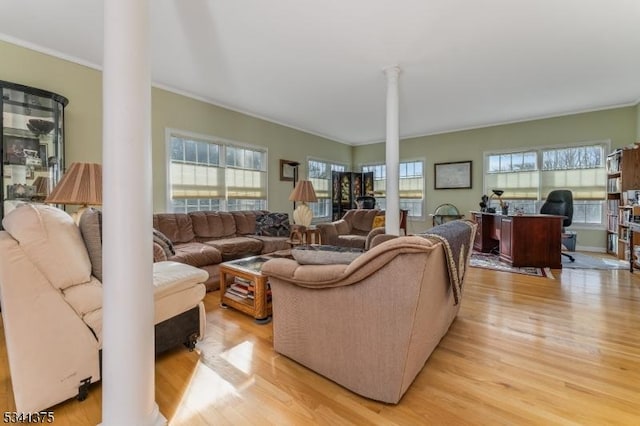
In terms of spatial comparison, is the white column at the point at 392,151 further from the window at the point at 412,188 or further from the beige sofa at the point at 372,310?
the window at the point at 412,188

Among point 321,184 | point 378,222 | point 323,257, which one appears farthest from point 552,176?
point 323,257

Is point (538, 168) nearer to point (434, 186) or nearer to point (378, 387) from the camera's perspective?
point (434, 186)

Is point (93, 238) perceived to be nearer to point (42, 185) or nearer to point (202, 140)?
point (42, 185)

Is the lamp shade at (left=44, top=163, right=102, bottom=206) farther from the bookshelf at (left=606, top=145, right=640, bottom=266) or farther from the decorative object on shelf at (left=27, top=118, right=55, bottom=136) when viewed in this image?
the bookshelf at (left=606, top=145, right=640, bottom=266)

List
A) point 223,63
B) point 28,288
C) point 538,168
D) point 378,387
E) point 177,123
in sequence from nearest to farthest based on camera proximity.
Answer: point 28,288
point 378,387
point 223,63
point 177,123
point 538,168

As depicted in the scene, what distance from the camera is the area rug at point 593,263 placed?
4.40m

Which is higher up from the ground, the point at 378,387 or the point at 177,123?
the point at 177,123


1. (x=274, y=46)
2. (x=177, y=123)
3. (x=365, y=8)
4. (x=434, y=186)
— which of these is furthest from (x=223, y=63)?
(x=434, y=186)

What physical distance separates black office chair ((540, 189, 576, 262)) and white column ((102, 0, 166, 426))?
19.3ft

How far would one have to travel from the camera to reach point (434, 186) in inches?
290

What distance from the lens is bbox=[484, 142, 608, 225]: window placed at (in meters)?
5.64

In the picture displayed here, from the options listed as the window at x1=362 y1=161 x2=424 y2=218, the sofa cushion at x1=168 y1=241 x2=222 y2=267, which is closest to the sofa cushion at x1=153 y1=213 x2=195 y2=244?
the sofa cushion at x1=168 y1=241 x2=222 y2=267

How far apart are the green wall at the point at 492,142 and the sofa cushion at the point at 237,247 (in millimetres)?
4917

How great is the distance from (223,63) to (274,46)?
78 centimetres
